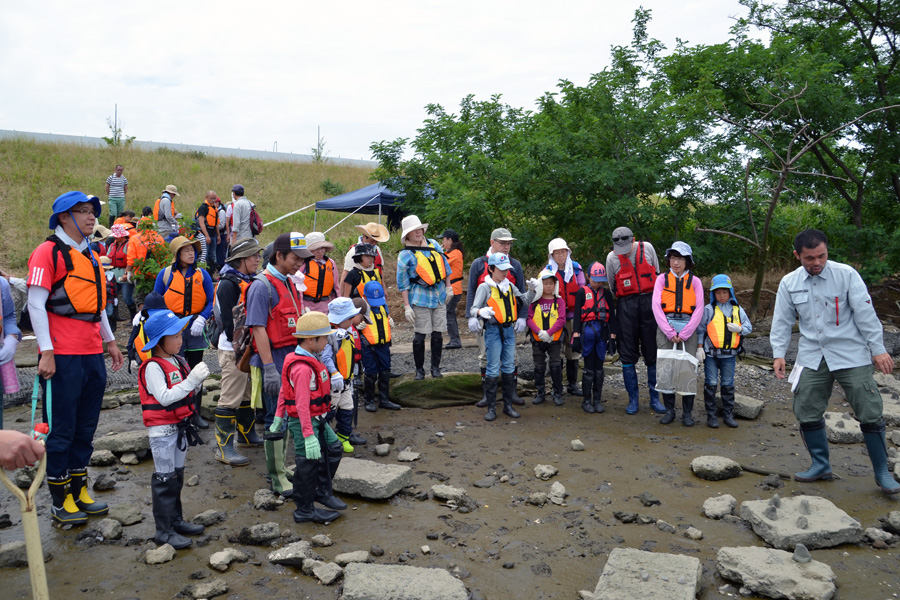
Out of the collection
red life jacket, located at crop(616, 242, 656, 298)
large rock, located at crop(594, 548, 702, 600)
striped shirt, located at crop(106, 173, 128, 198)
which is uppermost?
striped shirt, located at crop(106, 173, 128, 198)

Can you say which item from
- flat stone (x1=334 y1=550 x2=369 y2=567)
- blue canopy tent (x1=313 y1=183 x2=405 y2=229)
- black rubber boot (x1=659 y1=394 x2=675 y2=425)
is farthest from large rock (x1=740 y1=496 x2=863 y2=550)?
blue canopy tent (x1=313 y1=183 x2=405 y2=229)

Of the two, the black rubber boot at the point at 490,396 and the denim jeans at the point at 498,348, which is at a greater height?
the denim jeans at the point at 498,348

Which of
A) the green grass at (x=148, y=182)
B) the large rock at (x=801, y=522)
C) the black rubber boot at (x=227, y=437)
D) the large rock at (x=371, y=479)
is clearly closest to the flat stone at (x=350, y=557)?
the large rock at (x=371, y=479)

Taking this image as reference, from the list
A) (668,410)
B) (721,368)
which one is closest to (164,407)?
(668,410)

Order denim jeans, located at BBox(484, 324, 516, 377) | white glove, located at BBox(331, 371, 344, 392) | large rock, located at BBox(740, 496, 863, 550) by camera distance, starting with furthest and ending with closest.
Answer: denim jeans, located at BBox(484, 324, 516, 377)
white glove, located at BBox(331, 371, 344, 392)
large rock, located at BBox(740, 496, 863, 550)

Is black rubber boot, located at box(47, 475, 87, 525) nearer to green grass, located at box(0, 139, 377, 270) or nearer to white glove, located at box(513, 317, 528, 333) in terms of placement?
white glove, located at box(513, 317, 528, 333)

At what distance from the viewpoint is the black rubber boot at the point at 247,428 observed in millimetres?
6535

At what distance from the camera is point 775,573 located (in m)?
3.88

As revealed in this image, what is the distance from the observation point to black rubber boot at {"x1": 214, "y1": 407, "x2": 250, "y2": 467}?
20.0 feet

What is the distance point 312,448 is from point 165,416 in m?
1.03

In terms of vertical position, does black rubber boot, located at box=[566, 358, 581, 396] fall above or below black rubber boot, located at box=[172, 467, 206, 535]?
above

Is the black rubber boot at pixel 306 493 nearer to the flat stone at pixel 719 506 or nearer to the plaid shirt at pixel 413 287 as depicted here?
the flat stone at pixel 719 506

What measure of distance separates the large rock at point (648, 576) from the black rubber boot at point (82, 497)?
3710 millimetres

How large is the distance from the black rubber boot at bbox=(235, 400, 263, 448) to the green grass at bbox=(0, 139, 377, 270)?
1358cm
